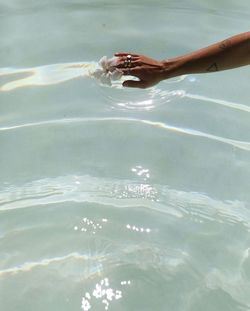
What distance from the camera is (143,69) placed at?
6.16ft

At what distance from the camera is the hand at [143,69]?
6.17 feet

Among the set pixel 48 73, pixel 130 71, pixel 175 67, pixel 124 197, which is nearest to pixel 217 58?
pixel 175 67

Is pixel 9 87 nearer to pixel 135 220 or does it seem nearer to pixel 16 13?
pixel 16 13

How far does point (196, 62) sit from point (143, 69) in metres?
0.17

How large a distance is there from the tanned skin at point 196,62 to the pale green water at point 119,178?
1.72 feet

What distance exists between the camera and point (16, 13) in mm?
3363

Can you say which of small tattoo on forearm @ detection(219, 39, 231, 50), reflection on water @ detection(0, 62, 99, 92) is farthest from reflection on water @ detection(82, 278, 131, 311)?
reflection on water @ detection(0, 62, 99, 92)

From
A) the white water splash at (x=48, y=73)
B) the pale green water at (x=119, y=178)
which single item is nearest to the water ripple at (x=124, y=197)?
the pale green water at (x=119, y=178)

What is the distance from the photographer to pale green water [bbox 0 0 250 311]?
1.89 metres

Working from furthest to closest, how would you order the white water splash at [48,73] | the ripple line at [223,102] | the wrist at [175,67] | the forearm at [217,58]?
the white water splash at [48,73], the ripple line at [223,102], the wrist at [175,67], the forearm at [217,58]

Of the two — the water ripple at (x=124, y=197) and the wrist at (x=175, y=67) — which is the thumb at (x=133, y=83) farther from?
the water ripple at (x=124, y=197)

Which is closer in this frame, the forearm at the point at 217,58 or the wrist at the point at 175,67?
the forearm at the point at 217,58

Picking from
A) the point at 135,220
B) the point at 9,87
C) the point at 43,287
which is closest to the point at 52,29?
the point at 9,87

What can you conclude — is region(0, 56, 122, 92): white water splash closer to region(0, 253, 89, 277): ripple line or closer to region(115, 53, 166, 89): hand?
region(115, 53, 166, 89): hand
